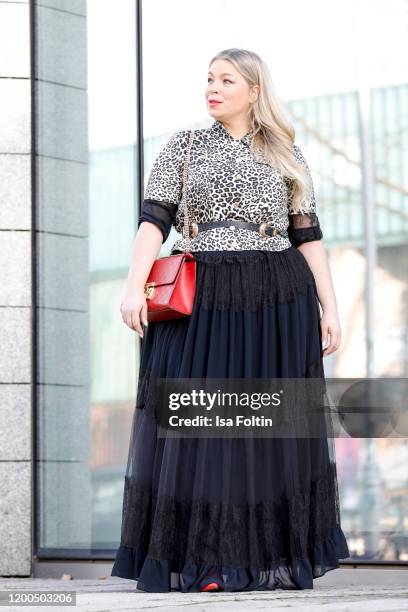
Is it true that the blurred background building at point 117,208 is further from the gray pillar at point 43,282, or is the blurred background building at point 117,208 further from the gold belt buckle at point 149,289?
the gold belt buckle at point 149,289

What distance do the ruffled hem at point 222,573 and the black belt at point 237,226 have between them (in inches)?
48.8

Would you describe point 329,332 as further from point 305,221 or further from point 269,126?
point 269,126

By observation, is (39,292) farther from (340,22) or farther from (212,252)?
(340,22)

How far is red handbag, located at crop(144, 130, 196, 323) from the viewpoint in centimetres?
453

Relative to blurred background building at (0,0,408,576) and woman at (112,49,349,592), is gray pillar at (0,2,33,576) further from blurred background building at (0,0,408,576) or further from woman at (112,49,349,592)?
woman at (112,49,349,592)

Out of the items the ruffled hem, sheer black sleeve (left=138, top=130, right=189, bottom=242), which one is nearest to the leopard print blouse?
sheer black sleeve (left=138, top=130, right=189, bottom=242)

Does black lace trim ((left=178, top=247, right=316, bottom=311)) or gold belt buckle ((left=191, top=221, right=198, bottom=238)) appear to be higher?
gold belt buckle ((left=191, top=221, right=198, bottom=238))

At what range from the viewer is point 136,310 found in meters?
4.58

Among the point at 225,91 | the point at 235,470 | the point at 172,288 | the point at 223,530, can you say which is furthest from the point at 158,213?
the point at 223,530

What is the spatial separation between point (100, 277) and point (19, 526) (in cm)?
134

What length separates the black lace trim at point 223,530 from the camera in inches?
175

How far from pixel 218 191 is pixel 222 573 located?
1476 mm

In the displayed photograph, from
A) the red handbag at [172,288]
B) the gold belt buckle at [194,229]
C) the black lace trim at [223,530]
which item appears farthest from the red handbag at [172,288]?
the black lace trim at [223,530]

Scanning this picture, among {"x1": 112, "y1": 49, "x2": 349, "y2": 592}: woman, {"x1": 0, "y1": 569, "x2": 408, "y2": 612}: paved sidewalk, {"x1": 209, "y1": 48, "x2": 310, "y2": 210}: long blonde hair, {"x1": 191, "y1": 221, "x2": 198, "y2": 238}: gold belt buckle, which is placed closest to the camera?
{"x1": 0, "y1": 569, "x2": 408, "y2": 612}: paved sidewalk
